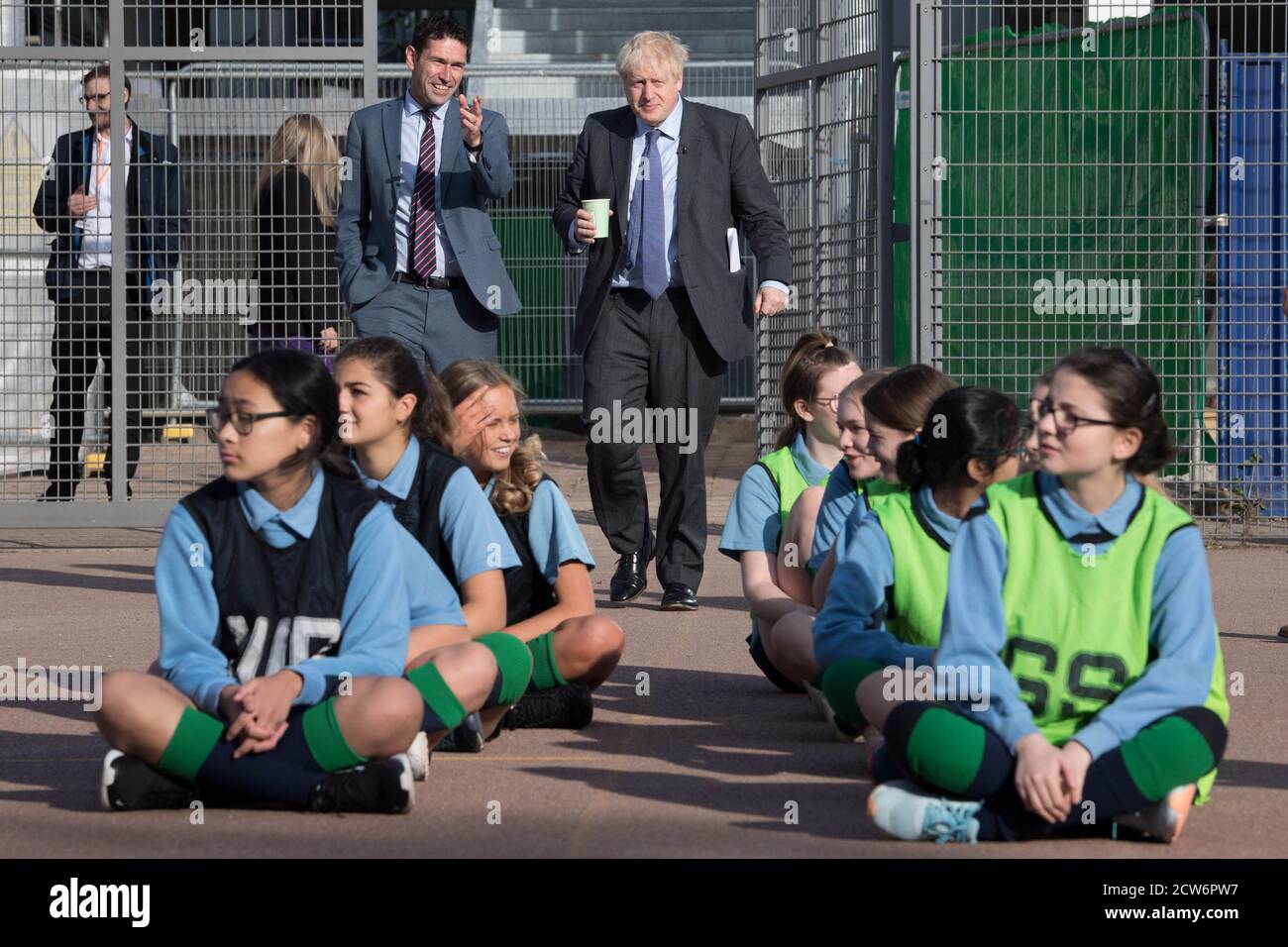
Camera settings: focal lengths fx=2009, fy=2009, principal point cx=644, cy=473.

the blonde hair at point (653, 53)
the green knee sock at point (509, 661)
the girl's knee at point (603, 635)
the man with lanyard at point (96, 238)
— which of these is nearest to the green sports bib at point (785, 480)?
the girl's knee at point (603, 635)

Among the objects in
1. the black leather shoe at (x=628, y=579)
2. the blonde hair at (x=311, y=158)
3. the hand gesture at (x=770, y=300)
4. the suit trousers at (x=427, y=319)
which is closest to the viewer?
the suit trousers at (x=427, y=319)

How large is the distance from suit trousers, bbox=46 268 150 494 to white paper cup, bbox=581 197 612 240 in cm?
382

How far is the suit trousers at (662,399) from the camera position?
8.36 m

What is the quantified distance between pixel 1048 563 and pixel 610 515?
14.3ft

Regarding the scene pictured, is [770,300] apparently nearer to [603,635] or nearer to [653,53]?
[653,53]

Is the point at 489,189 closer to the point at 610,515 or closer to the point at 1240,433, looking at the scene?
the point at 610,515

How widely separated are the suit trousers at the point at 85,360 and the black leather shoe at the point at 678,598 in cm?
397

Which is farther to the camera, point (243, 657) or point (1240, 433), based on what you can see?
point (1240, 433)

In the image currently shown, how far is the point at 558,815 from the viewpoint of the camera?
15.0ft

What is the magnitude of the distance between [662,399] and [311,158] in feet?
9.95

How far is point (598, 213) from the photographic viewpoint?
8109mm

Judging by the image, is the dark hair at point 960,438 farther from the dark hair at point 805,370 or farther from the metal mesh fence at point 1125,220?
the metal mesh fence at point 1125,220

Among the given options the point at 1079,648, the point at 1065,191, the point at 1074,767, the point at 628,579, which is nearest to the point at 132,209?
the point at 628,579
